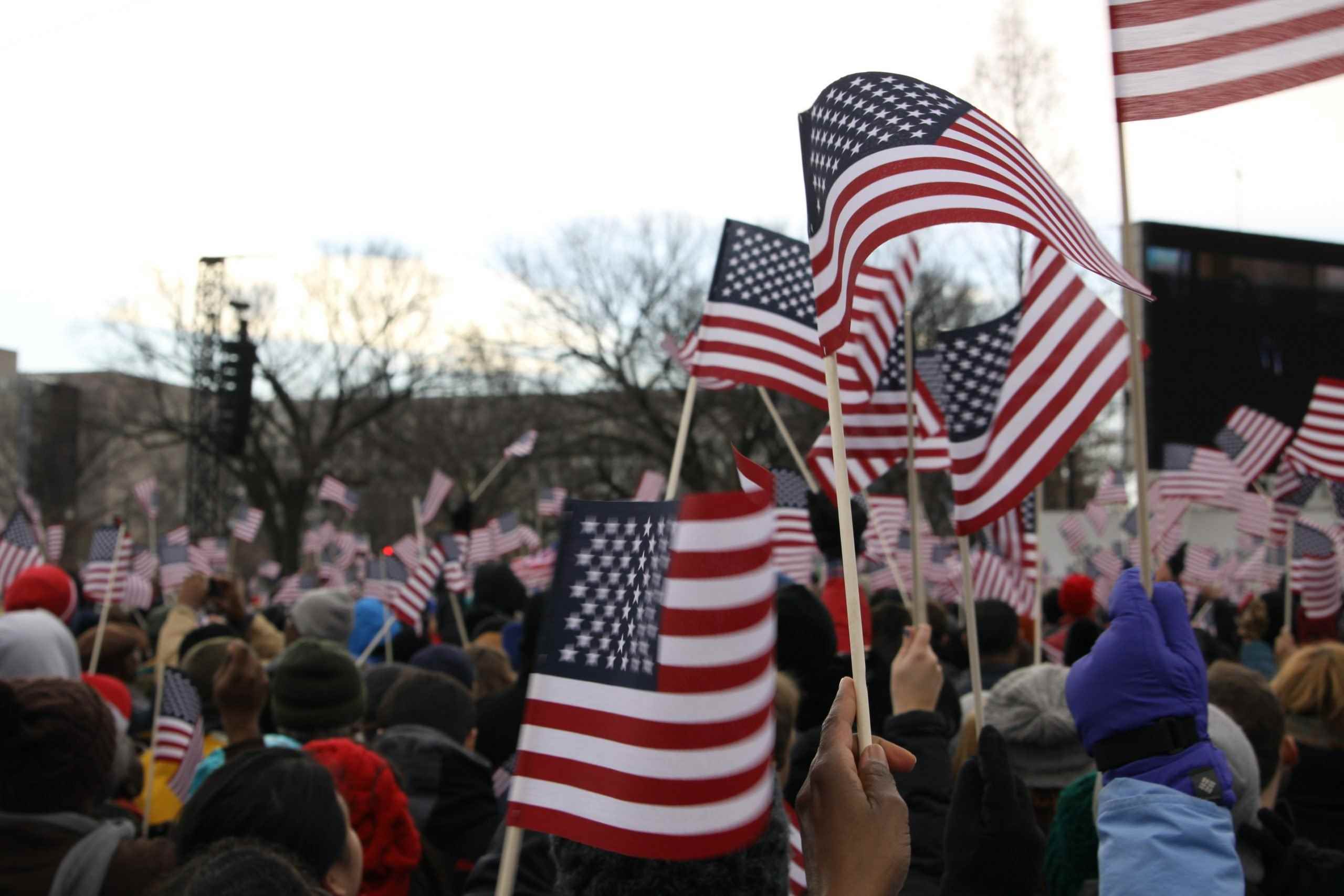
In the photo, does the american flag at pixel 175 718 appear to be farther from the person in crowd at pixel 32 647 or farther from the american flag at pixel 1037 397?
the american flag at pixel 1037 397

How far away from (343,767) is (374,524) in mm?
53342

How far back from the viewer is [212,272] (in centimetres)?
4106

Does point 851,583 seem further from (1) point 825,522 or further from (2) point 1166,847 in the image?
(1) point 825,522

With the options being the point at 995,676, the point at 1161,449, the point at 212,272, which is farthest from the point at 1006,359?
the point at 212,272

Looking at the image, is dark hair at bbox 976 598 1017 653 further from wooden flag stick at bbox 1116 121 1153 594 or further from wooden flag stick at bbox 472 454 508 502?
wooden flag stick at bbox 472 454 508 502

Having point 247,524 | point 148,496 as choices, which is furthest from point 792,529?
point 247,524

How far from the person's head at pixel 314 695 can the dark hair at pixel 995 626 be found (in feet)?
10.4

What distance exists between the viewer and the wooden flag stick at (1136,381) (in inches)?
105

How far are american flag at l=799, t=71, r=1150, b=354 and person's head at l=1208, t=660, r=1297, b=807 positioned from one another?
5.41 ft

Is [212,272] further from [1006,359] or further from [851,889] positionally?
[851,889]

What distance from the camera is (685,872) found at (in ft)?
6.24

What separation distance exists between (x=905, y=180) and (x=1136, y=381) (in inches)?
27.9

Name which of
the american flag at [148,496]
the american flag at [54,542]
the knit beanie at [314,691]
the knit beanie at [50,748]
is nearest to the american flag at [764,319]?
the knit beanie at [314,691]

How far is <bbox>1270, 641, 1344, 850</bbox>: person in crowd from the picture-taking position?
4383 mm
